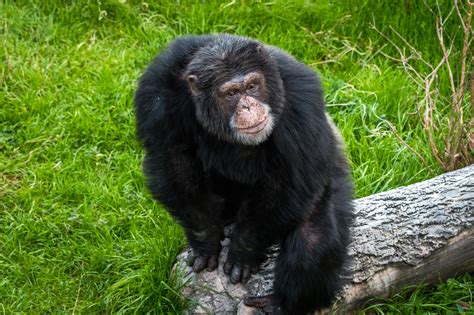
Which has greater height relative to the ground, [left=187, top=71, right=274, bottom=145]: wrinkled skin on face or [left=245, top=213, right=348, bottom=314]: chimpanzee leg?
[left=187, top=71, right=274, bottom=145]: wrinkled skin on face

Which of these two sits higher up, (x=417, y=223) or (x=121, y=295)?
(x=417, y=223)

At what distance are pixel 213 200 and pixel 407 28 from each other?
3.75 m

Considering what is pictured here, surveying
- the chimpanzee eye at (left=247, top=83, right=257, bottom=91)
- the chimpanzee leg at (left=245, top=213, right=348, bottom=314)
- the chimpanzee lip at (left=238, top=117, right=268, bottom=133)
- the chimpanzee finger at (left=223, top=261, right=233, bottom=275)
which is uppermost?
the chimpanzee eye at (left=247, top=83, right=257, bottom=91)

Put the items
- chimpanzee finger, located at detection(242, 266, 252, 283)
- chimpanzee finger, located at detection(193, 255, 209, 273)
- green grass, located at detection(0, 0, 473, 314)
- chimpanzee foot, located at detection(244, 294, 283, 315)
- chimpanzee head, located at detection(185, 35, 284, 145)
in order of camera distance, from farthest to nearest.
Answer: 1. green grass, located at detection(0, 0, 473, 314)
2. chimpanzee finger, located at detection(193, 255, 209, 273)
3. chimpanzee finger, located at detection(242, 266, 252, 283)
4. chimpanzee foot, located at detection(244, 294, 283, 315)
5. chimpanzee head, located at detection(185, 35, 284, 145)

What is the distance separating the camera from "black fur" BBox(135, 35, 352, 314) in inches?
193

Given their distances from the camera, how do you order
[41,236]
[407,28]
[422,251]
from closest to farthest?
1. [422,251]
2. [41,236]
3. [407,28]

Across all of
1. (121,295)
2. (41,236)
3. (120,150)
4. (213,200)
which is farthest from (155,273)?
(120,150)

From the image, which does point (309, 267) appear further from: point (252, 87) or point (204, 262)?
point (252, 87)

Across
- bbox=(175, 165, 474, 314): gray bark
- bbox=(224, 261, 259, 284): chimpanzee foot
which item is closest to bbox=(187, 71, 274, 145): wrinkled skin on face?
bbox=(224, 261, 259, 284): chimpanzee foot

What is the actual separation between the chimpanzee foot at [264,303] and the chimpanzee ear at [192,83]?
4.35ft

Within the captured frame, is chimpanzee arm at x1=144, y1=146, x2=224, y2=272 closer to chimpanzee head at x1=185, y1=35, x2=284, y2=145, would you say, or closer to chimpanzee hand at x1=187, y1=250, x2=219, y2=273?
chimpanzee hand at x1=187, y1=250, x2=219, y2=273

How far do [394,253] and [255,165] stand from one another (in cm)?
112

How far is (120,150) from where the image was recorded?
7055 mm

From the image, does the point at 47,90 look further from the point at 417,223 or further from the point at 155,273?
the point at 417,223
